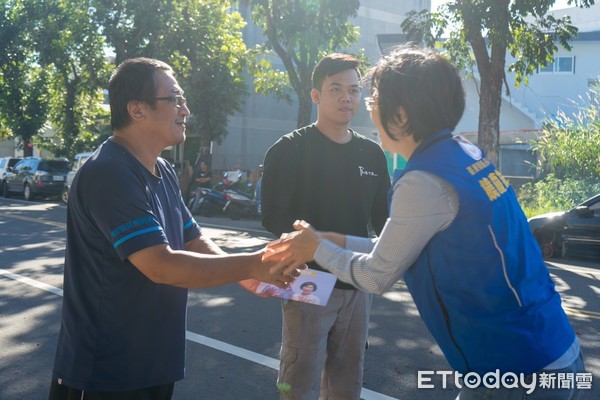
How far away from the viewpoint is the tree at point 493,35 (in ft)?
49.0

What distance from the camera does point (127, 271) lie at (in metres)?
2.74

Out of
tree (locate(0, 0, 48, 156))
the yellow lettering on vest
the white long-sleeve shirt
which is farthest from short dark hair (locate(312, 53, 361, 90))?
tree (locate(0, 0, 48, 156))

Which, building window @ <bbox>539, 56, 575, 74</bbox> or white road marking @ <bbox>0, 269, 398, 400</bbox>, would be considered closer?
white road marking @ <bbox>0, 269, 398, 400</bbox>

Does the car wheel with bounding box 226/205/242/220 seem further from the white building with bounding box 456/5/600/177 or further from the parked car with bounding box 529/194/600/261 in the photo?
the white building with bounding box 456/5/600/177

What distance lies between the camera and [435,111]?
2.55 metres

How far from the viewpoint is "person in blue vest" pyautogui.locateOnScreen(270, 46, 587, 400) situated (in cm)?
233

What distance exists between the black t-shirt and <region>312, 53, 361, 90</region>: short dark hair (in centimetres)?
31

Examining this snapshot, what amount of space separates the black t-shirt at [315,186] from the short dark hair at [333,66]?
0.31 m

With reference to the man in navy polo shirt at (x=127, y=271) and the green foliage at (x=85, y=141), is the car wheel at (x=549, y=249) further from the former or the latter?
the green foliage at (x=85, y=141)

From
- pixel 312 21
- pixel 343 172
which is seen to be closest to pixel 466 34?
pixel 312 21

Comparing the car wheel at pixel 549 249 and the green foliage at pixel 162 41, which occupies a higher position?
the green foliage at pixel 162 41

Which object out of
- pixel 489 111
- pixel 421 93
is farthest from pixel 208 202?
pixel 421 93

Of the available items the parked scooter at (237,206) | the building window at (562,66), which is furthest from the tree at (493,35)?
the building window at (562,66)

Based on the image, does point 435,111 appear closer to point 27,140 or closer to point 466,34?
point 466,34
